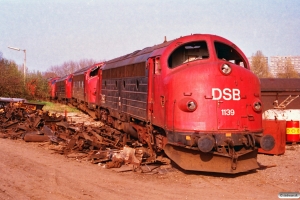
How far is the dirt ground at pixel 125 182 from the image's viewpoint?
23.2 feet

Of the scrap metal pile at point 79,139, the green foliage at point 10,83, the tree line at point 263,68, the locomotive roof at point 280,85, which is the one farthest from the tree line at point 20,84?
the tree line at point 263,68

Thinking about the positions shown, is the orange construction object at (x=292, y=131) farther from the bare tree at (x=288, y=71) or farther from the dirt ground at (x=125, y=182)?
the bare tree at (x=288, y=71)

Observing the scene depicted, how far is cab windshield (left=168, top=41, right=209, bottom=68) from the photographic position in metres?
9.64

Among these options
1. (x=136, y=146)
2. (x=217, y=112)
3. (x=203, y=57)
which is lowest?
(x=136, y=146)

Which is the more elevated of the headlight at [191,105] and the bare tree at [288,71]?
the bare tree at [288,71]

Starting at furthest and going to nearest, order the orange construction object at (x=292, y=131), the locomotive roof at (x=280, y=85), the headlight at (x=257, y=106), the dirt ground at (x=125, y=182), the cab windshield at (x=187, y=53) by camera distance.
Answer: the locomotive roof at (x=280, y=85) < the orange construction object at (x=292, y=131) < the cab windshield at (x=187, y=53) < the headlight at (x=257, y=106) < the dirt ground at (x=125, y=182)

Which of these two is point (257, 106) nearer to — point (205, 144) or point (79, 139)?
point (205, 144)

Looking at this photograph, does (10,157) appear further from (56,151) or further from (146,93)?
(146,93)

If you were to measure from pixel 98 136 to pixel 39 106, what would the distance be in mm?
11130

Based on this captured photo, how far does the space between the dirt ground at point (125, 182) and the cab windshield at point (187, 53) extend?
9.18ft

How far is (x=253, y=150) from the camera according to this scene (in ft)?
28.9

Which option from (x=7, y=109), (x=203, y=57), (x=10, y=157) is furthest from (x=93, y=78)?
(x=203, y=57)

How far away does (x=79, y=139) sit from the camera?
13.0 metres

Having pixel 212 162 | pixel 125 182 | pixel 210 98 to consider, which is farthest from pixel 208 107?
pixel 125 182
